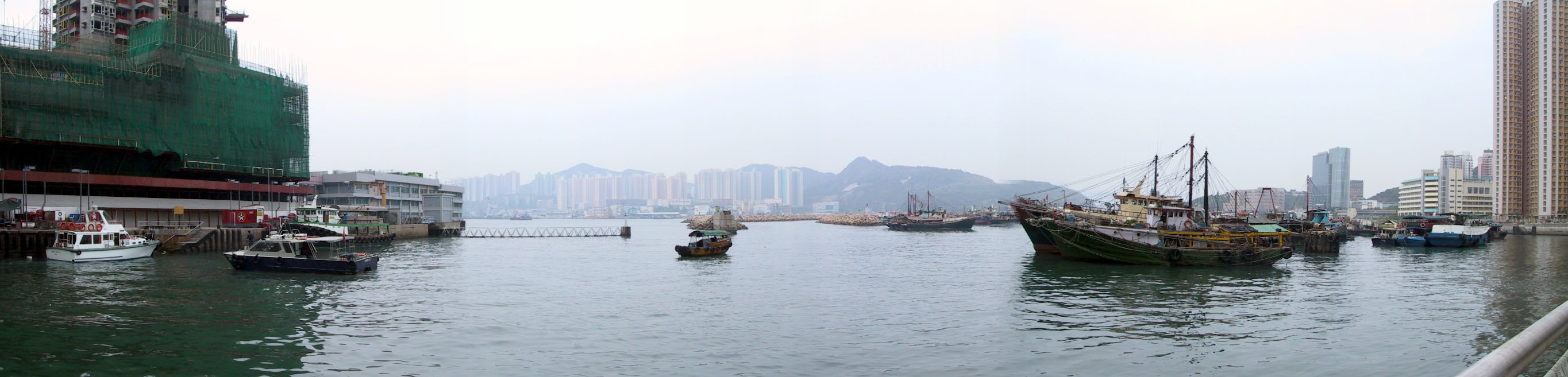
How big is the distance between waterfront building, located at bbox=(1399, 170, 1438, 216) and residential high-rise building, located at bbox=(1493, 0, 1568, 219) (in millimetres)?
19001

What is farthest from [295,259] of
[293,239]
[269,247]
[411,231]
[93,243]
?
[411,231]

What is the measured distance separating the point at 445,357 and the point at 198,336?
22.6ft

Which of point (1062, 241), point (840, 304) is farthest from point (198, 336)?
point (1062, 241)

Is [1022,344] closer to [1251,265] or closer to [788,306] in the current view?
[788,306]

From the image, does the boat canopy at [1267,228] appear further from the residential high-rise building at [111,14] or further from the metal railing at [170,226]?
the residential high-rise building at [111,14]

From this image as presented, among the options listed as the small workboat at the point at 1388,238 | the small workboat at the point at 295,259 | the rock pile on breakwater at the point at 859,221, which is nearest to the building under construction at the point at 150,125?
the small workboat at the point at 295,259

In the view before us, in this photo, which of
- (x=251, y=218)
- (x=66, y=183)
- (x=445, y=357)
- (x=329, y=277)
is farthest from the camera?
(x=251, y=218)

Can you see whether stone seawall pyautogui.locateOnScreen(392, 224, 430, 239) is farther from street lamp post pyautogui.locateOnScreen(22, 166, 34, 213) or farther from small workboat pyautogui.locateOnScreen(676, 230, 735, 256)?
small workboat pyautogui.locateOnScreen(676, 230, 735, 256)

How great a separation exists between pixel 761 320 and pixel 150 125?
61150 millimetres

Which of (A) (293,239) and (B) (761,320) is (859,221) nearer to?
(A) (293,239)

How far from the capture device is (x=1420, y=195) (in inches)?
6206

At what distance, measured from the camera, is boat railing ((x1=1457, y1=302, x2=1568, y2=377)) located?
11.6 feet

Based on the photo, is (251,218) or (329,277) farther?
(251,218)

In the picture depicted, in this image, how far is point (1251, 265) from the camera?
44188 mm
